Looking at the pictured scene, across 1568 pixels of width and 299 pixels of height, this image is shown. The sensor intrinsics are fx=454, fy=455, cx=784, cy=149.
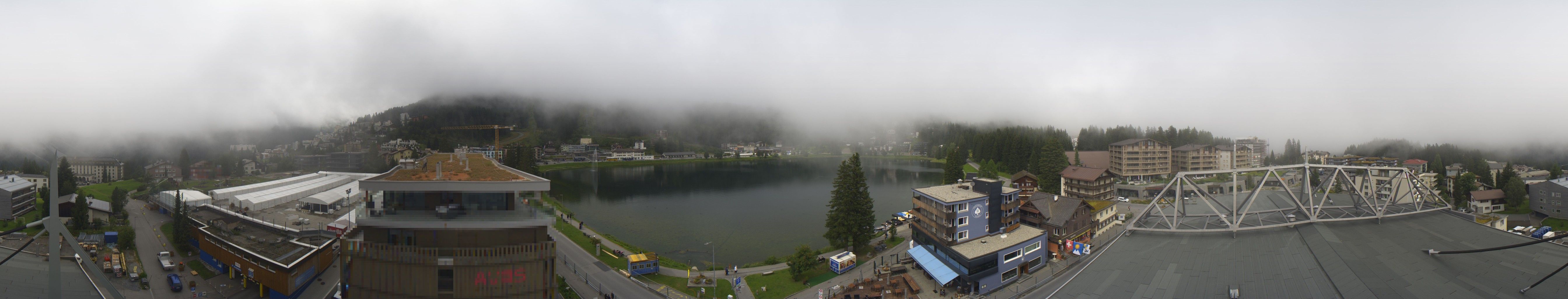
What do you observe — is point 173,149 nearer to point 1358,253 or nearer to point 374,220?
point 374,220

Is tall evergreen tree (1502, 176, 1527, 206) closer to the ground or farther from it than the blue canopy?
farther from it

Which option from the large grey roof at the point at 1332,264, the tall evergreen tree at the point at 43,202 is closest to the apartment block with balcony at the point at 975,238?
the large grey roof at the point at 1332,264

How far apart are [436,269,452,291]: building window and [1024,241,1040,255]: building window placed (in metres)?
10.6

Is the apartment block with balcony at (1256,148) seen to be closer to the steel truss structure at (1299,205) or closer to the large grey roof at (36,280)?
Result: the steel truss structure at (1299,205)

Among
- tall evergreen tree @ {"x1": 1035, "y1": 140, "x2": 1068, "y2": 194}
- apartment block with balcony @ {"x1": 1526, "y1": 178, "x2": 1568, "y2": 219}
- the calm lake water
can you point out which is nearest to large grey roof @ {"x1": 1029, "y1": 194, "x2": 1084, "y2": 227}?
the calm lake water

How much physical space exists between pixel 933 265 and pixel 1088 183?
12170mm

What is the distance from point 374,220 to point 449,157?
2.36m

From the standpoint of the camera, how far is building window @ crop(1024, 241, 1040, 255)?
10.5m

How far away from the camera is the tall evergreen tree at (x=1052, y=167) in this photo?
2125cm

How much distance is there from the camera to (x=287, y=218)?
838cm

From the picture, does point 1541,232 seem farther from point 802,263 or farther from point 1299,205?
point 802,263

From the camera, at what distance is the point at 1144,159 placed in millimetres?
21891

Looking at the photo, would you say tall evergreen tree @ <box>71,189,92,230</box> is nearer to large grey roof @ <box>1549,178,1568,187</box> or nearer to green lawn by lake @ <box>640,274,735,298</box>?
green lawn by lake @ <box>640,274,735,298</box>

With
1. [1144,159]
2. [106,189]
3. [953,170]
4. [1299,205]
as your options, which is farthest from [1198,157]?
[106,189]
